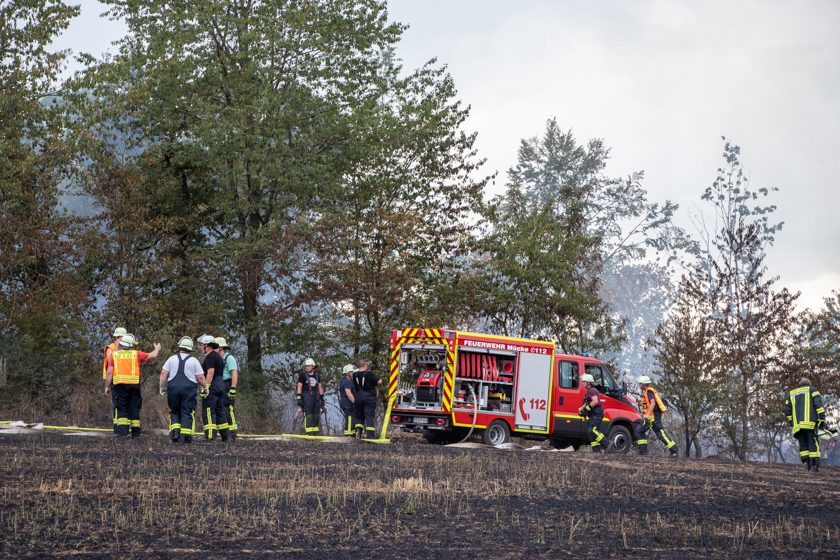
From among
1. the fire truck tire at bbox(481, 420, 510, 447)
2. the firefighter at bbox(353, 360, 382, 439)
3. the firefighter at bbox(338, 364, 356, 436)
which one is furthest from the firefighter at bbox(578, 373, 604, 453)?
the firefighter at bbox(338, 364, 356, 436)

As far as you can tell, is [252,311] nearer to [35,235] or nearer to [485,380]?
[35,235]

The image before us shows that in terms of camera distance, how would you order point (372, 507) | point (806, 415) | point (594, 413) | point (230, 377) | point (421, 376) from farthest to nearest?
point (421, 376), point (594, 413), point (806, 415), point (230, 377), point (372, 507)

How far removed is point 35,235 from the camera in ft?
106

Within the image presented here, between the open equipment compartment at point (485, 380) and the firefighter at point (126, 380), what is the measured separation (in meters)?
6.92

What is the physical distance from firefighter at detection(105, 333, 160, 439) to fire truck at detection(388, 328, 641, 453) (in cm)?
618

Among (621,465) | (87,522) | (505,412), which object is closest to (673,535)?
(87,522)

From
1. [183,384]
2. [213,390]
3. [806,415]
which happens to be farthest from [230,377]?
[806,415]

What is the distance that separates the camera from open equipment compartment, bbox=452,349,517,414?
24.6m

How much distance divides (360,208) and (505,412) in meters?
12.4

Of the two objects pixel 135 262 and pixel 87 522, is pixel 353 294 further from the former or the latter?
pixel 87 522

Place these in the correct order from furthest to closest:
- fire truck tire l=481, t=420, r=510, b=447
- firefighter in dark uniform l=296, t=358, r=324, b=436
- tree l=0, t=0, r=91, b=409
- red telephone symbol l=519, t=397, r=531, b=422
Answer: tree l=0, t=0, r=91, b=409 → firefighter in dark uniform l=296, t=358, r=324, b=436 → red telephone symbol l=519, t=397, r=531, b=422 → fire truck tire l=481, t=420, r=510, b=447

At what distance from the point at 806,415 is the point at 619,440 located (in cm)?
575

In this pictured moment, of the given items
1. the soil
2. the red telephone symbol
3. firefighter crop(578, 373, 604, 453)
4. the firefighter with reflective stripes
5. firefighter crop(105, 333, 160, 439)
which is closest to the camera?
the soil

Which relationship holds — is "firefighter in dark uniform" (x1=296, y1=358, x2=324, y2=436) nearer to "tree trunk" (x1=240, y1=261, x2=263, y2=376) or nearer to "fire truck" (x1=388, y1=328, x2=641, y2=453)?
"fire truck" (x1=388, y1=328, x2=641, y2=453)
